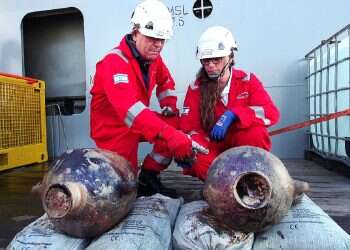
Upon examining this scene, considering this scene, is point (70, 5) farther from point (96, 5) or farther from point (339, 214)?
point (339, 214)

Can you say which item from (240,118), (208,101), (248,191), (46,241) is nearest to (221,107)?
(208,101)

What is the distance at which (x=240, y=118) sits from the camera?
7.05ft

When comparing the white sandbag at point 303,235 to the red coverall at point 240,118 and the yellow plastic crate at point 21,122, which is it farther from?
the yellow plastic crate at point 21,122

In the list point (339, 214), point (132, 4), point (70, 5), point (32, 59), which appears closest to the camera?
point (339, 214)

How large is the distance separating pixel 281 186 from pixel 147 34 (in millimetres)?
1062

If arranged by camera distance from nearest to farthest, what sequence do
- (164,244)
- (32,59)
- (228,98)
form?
(164,244), (228,98), (32,59)

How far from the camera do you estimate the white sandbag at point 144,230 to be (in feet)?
4.96

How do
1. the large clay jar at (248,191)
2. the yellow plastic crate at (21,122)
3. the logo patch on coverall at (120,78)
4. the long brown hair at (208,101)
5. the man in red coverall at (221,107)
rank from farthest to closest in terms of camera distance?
the yellow plastic crate at (21,122), the long brown hair at (208,101), the man in red coverall at (221,107), the logo patch on coverall at (120,78), the large clay jar at (248,191)

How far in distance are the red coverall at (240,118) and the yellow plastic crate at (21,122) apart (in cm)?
218

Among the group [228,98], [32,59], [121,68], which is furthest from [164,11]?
[32,59]

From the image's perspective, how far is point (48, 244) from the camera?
156 centimetres

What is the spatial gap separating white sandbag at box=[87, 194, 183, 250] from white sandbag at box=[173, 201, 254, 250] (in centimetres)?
6

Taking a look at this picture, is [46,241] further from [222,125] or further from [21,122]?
[21,122]

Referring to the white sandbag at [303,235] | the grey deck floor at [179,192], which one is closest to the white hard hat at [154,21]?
the grey deck floor at [179,192]
